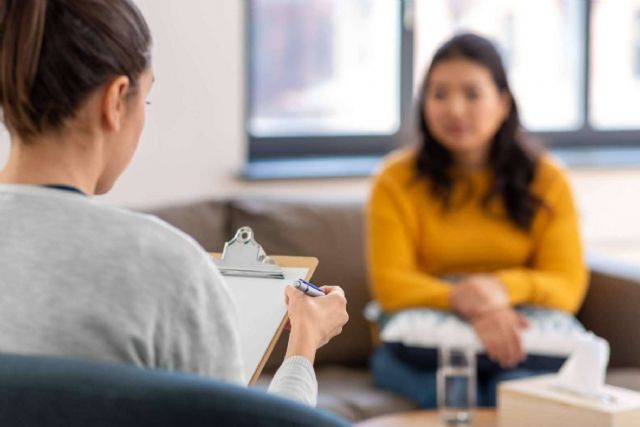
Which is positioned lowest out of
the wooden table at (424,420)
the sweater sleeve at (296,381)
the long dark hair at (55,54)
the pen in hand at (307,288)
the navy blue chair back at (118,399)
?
the wooden table at (424,420)

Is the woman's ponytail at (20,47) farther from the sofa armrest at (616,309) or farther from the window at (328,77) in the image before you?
the window at (328,77)

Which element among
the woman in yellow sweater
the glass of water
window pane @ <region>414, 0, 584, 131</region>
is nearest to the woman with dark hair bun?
the glass of water

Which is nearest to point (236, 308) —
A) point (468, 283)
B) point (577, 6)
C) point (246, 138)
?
point (468, 283)

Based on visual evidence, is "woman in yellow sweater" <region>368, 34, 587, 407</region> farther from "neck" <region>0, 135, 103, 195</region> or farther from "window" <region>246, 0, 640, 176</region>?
"neck" <region>0, 135, 103, 195</region>

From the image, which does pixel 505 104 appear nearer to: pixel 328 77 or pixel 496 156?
pixel 496 156

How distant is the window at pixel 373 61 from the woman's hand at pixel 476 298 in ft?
3.58

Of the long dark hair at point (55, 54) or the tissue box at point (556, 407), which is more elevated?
the long dark hair at point (55, 54)

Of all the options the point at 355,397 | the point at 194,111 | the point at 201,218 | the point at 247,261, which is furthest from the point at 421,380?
the point at 247,261

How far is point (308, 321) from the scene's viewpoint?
→ 3.90 feet

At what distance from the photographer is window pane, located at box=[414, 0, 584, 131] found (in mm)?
4113

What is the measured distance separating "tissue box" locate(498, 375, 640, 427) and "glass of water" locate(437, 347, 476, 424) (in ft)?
0.25

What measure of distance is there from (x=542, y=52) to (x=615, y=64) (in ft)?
0.89

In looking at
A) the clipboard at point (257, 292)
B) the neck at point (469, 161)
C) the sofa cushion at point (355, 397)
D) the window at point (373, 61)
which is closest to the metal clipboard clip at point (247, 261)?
the clipboard at point (257, 292)

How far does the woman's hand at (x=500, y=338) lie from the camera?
273 cm
